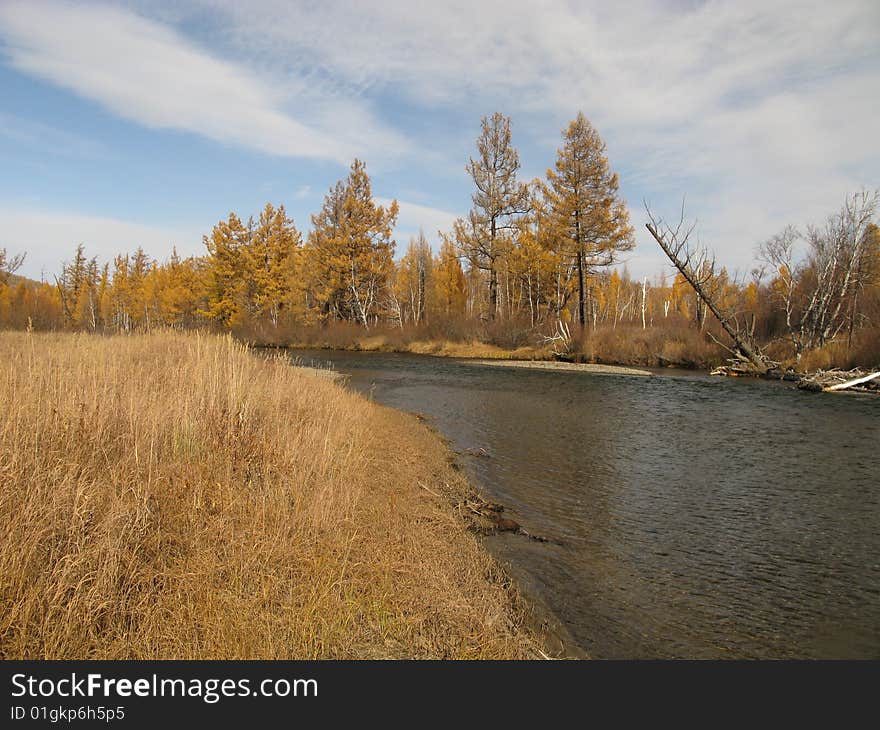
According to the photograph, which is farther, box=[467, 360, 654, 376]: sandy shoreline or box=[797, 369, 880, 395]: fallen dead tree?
box=[467, 360, 654, 376]: sandy shoreline

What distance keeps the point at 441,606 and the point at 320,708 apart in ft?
4.19

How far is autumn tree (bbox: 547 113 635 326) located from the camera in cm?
2925

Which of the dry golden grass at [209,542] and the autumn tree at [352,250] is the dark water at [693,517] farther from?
the autumn tree at [352,250]

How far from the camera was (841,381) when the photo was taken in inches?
666

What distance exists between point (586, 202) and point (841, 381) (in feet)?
56.0

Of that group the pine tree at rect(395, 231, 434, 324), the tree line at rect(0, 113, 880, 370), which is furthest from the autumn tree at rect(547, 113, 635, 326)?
the pine tree at rect(395, 231, 434, 324)

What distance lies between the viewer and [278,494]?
15.1ft

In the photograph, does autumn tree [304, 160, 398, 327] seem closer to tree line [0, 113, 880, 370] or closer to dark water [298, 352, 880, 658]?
tree line [0, 113, 880, 370]

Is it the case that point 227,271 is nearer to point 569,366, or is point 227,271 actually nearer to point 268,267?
point 268,267

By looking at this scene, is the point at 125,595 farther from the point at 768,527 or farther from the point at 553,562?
the point at 768,527

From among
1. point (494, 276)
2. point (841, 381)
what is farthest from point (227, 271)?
point (841, 381)

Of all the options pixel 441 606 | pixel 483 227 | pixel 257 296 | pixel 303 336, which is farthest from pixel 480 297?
pixel 441 606

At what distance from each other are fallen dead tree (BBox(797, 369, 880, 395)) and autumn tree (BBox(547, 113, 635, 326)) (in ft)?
45.5

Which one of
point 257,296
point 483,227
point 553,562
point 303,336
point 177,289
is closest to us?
point 553,562
